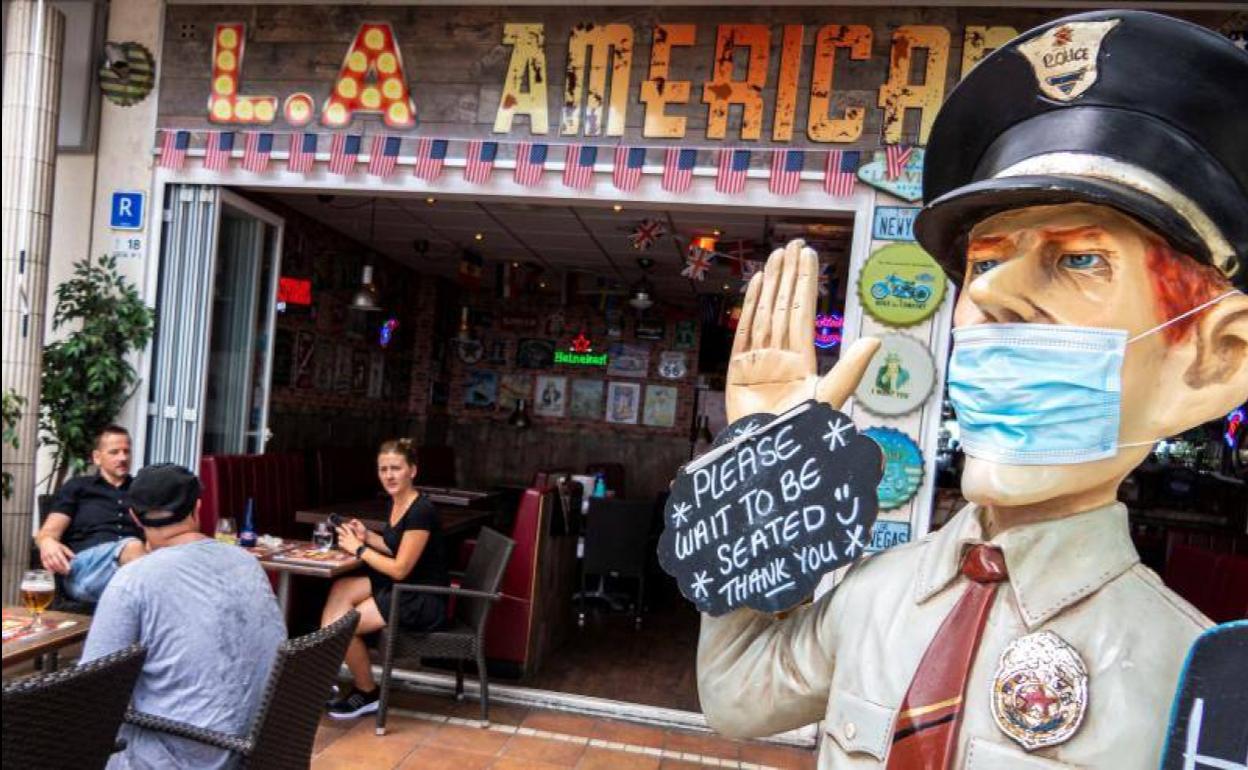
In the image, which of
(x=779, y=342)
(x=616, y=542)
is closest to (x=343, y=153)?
(x=616, y=542)

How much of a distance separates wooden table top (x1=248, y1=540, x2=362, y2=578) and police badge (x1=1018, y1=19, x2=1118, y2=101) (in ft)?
11.1

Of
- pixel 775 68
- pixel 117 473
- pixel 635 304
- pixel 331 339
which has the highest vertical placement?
pixel 775 68

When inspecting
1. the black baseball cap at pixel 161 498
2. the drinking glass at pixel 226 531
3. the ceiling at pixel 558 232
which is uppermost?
the ceiling at pixel 558 232

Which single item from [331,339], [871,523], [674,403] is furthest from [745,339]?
[674,403]

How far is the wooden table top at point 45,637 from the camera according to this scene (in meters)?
2.17

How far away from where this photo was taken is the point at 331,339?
7.97m

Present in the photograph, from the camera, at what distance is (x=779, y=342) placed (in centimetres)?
133

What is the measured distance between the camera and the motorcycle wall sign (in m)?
3.85

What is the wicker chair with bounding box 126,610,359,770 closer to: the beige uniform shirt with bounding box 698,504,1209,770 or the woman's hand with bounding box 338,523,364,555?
the beige uniform shirt with bounding box 698,504,1209,770

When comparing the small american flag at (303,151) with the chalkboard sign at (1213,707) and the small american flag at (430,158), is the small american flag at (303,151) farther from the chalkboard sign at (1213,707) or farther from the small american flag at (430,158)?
the chalkboard sign at (1213,707)

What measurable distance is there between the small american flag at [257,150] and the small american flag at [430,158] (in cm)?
90

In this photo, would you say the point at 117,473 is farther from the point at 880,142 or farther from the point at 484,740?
the point at 880,142

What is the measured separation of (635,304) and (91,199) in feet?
15.3

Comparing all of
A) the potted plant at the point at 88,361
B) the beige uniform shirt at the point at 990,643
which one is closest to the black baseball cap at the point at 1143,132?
the beige uniform shirt at the point at 990,643
